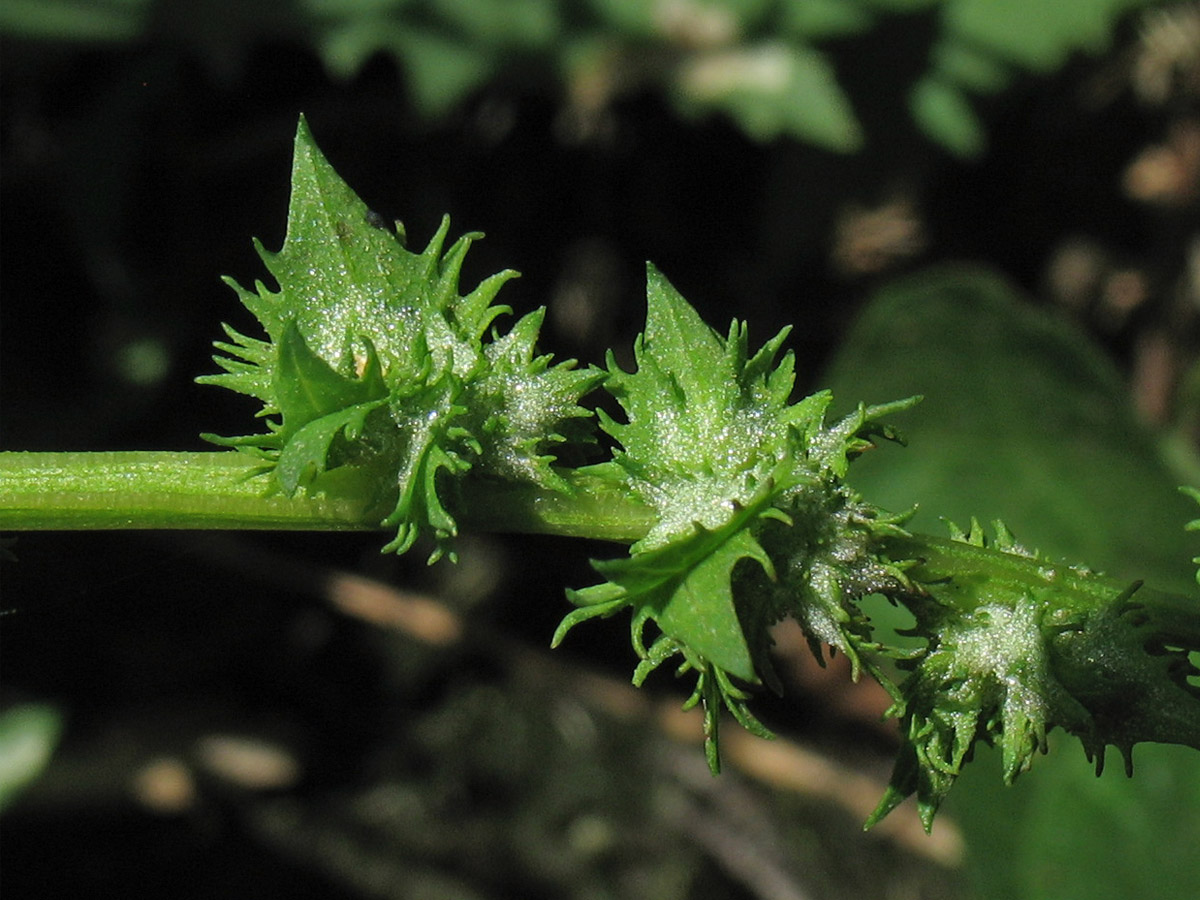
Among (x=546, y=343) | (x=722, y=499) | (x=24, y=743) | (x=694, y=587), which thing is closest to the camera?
(x=694, y=587)

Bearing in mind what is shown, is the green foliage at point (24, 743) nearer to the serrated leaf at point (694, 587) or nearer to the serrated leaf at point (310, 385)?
the serrated leaf at point (310, 385)

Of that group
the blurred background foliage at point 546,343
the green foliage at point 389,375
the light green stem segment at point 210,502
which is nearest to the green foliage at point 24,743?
the blurred background foliage at point 546,343

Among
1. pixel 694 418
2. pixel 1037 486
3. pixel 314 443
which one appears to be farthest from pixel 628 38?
pixel 314 443

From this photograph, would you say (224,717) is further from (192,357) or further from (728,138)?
(728,138)

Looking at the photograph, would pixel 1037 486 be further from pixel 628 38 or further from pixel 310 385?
pixel 310 385

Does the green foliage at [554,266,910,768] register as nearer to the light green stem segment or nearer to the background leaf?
the light green stem segment

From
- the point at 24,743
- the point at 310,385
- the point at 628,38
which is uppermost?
the point at 310,385
